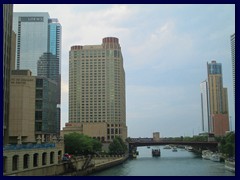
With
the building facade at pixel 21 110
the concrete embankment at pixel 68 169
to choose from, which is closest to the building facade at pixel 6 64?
the concrete embankment at pixel 68 169

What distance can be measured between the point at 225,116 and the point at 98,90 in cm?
2240

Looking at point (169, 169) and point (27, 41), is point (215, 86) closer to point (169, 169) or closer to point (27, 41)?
point (169, 169)

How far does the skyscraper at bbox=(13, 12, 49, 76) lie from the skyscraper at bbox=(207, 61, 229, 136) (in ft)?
133

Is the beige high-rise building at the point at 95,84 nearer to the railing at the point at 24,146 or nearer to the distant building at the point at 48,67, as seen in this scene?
the distant building at the point at 48,67

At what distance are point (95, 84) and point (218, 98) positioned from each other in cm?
2195

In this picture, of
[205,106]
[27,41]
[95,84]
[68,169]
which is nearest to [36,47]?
[27,41]

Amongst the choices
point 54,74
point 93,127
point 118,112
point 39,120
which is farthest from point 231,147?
point 54,74

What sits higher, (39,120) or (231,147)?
(39,120)

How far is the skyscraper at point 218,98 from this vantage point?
60091mm

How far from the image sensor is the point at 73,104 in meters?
59.2

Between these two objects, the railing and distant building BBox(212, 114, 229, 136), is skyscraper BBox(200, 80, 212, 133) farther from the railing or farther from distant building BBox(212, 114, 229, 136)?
the railing

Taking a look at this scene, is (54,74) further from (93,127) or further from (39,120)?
(39,120)

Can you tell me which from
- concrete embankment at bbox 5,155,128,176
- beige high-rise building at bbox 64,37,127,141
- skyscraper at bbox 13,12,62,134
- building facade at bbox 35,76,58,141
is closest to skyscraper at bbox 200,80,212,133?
beige high-rise building at bbox 64,37,127,141
